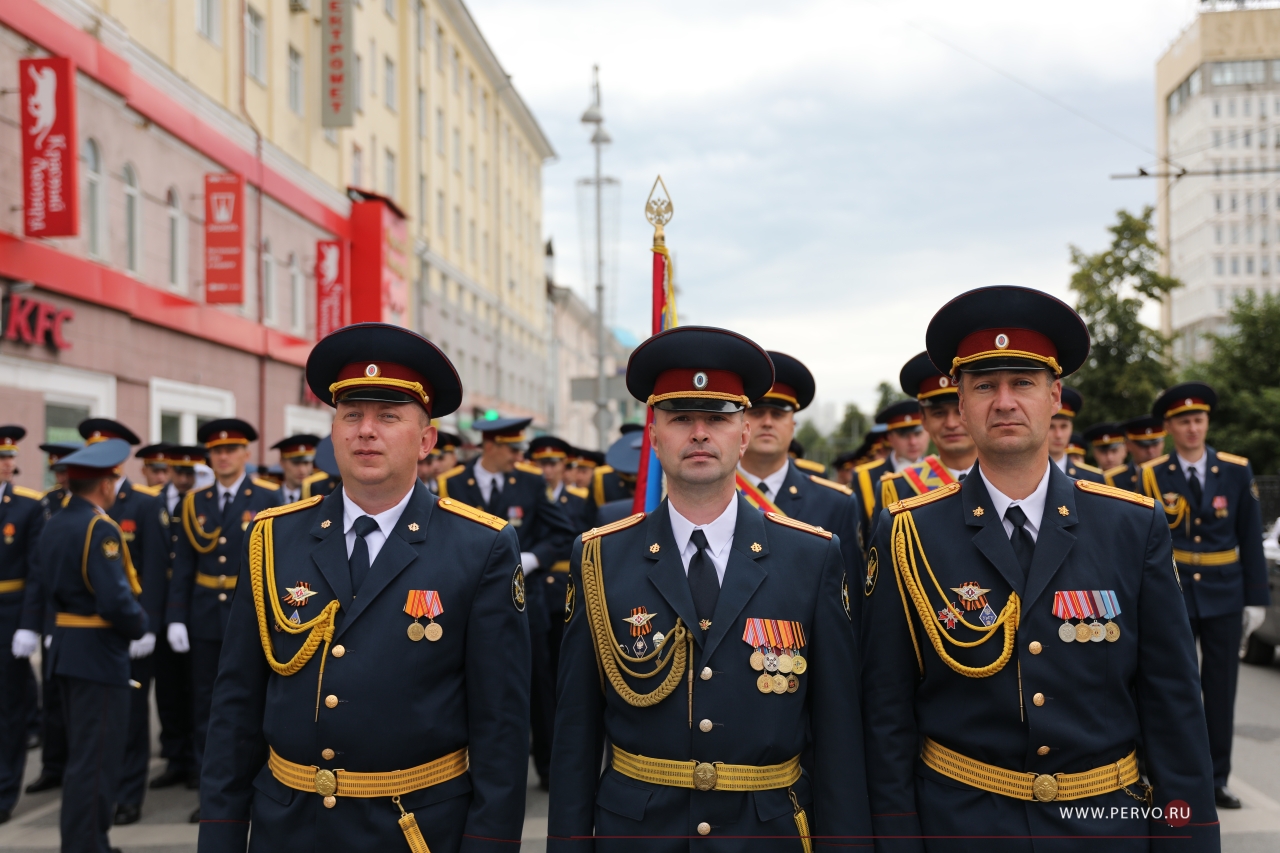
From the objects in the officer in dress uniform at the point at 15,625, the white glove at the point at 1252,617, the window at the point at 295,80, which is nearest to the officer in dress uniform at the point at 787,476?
the white glove at the point at 1252,617

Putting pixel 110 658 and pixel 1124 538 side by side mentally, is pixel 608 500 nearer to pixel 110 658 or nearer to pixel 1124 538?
pixel 110 658

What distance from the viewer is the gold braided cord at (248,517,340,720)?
304cm

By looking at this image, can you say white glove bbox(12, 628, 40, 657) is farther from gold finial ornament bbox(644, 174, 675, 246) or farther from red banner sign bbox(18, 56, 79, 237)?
red banner sign bbox(18, 56, 79, 237)

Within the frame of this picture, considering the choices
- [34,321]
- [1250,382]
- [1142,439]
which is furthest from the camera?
[1250,382]

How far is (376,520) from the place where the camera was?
3.25 metres

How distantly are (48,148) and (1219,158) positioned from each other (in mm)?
90826

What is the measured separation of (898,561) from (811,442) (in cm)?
10883

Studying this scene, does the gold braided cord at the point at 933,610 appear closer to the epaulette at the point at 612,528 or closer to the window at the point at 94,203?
the epaulette at the point at 612,528

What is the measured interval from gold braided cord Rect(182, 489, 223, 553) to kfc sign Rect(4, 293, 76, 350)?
6.70m

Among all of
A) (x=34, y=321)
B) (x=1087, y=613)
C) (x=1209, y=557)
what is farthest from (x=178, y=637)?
(x=34, y=321)

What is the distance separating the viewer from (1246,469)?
24.4ft

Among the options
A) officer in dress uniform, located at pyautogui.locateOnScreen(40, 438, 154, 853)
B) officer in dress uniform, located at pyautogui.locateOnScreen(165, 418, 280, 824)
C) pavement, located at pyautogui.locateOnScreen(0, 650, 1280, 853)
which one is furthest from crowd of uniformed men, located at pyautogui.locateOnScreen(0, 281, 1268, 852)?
officer in dress uniform, located at pyautogui.locateOnScreen(165, 418, 280, 824)

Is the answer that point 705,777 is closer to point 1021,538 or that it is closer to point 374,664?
point 374,664

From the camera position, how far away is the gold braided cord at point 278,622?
304 cm
